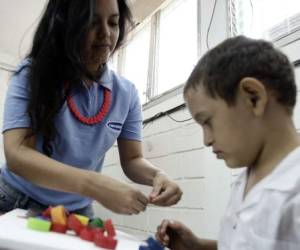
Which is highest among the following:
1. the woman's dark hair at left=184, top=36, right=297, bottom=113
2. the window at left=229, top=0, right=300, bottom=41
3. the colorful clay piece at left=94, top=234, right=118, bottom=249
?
the window at left=229, top=0, right=300, bottom=41

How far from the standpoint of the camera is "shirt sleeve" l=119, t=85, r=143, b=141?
1136 millimetres

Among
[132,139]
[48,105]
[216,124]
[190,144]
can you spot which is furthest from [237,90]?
[190,144]

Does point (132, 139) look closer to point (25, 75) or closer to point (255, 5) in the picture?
point (25, 75)

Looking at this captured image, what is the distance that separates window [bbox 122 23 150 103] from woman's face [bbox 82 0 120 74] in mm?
1010

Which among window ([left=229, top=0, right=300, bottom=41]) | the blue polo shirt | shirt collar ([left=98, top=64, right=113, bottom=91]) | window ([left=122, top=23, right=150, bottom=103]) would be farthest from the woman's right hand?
window ([left=122, top=23, right=150, bottom=103])

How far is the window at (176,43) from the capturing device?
5.69 feet

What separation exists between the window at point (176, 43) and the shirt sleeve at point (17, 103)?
0.92 metres

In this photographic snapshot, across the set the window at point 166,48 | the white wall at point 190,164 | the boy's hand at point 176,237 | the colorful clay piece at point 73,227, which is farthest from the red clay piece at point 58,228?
the window at point 166,48

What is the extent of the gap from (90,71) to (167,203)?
0.44 meters

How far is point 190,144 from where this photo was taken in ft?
4.40

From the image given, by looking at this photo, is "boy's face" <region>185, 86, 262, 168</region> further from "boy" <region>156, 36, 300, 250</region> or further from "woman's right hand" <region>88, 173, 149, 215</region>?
"woman's right hand" <region>88, 173, 149, 215</region>

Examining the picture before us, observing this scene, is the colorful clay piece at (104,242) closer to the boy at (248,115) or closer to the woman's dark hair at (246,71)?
the boy at (248,115)

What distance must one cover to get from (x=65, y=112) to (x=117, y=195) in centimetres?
30

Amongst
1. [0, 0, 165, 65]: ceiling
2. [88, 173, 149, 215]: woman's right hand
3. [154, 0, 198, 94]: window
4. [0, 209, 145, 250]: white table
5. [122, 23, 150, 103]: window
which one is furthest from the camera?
[122, 23, 150, 103]: window
